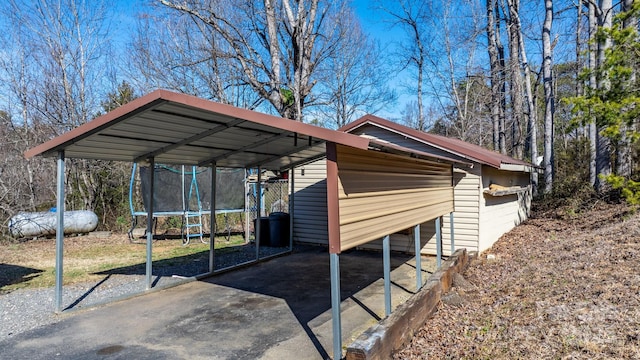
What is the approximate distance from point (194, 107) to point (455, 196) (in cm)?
597

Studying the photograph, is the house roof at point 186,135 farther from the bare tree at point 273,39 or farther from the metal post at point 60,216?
the bare tree at point 273,39

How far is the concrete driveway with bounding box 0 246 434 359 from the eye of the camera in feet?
12.1

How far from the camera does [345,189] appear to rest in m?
3.34

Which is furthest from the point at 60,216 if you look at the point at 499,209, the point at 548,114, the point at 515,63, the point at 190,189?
the point at 515,63

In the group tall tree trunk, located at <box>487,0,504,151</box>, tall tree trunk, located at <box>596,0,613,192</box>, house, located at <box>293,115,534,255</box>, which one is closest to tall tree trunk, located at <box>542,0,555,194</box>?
tall tree trunk, located at <box>596,0,613,192</box>

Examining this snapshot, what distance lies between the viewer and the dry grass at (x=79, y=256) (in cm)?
657

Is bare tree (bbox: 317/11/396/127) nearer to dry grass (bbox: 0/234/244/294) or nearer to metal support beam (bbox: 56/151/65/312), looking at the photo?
dry grass (bbox: 0/234/244/294)

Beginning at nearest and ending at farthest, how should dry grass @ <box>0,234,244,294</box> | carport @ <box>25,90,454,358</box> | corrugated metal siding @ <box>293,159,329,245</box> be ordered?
carport @ <box>25,90,454,358</box> < dry grass @ <box>0,234,244,294</box> < corrugated metal siding @ <box>293,159,329,245</box>

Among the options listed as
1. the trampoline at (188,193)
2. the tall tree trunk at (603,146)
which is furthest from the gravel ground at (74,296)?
the tall tree trunk at (603,146)

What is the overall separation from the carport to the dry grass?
2.19 metres

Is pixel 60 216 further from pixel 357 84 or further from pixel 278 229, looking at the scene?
pixel 357 84

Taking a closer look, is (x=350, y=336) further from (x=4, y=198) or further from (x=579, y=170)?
(x=579, y=170)

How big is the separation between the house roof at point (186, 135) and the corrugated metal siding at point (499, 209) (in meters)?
3.61

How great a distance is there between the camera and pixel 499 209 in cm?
905
